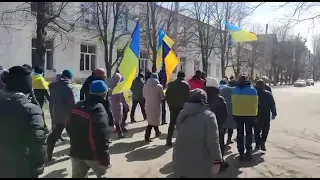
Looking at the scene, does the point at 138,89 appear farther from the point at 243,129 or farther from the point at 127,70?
the point at 243,129

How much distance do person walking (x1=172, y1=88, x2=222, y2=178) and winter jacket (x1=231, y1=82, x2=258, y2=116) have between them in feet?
9.52

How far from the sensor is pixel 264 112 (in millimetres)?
7480

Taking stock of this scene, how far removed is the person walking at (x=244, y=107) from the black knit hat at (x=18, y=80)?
4.29 m

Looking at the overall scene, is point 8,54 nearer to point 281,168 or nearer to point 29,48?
point 29,48

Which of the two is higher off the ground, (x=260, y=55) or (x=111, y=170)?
(x=260, y=55)

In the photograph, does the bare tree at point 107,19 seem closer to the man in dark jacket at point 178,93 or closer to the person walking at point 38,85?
the person walking at point 38,85

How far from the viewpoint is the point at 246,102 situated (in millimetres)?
6711

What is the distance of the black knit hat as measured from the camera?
378 cm

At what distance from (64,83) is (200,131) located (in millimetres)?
3711

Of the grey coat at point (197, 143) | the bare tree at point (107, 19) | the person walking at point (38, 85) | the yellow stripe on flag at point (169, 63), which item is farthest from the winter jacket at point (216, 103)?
the bare tree at point (107, 19)

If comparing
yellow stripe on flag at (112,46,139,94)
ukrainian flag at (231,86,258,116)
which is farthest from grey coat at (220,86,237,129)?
yellow stripe on flag at (112,46,139,94)

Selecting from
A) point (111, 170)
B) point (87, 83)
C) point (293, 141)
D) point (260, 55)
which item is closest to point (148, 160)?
point (111, 170)

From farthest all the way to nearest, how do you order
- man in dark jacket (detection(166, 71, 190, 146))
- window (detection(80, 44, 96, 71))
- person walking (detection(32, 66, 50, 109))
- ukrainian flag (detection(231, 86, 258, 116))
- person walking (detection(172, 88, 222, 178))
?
1. window (detection(80, 44, 96, 71))
2. person walking (detection(32, 66, 50, 109))
3. man in dark jacket (detection(166, 71, 190, 146))
4. ukrainian flag (detection(231, 86, 258, 116))
5. person walking (detection(172, 88, 222, 178))

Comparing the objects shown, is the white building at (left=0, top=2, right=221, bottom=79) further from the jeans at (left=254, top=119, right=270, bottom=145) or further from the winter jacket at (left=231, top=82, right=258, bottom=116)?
the winter jacket at (left=231, top=82, right=258, bottom=116)
